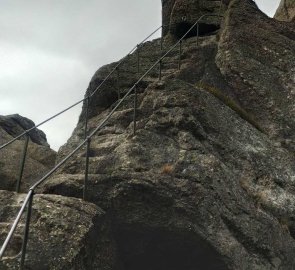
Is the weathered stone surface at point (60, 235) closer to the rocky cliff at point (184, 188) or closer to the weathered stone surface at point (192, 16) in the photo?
the rocky cliff at point (184, 188)

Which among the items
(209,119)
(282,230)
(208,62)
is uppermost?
(208,62)

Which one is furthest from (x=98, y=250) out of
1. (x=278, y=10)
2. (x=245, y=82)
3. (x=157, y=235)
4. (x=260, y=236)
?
(x=278, y=10)

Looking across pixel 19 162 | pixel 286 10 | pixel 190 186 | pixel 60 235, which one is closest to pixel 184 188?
pixel 190 186

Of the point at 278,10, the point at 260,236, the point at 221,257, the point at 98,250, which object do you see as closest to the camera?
the point at 98,250

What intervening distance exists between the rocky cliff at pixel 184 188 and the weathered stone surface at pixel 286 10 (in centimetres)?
1342

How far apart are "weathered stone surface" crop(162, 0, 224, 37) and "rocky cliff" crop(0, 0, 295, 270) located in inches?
352

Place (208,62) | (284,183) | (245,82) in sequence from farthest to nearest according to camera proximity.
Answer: (208,62) < (245,82) < (284,183)

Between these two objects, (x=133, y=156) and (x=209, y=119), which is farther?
(x=209, y=119)

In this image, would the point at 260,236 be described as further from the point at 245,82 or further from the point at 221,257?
the point at 245,82

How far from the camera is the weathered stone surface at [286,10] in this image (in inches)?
1211

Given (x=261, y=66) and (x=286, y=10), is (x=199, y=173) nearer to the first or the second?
(x=261, y=66)

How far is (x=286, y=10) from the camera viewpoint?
3178 centimetres

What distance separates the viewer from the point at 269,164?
1555 centimetres

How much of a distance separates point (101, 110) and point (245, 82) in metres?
6.52
